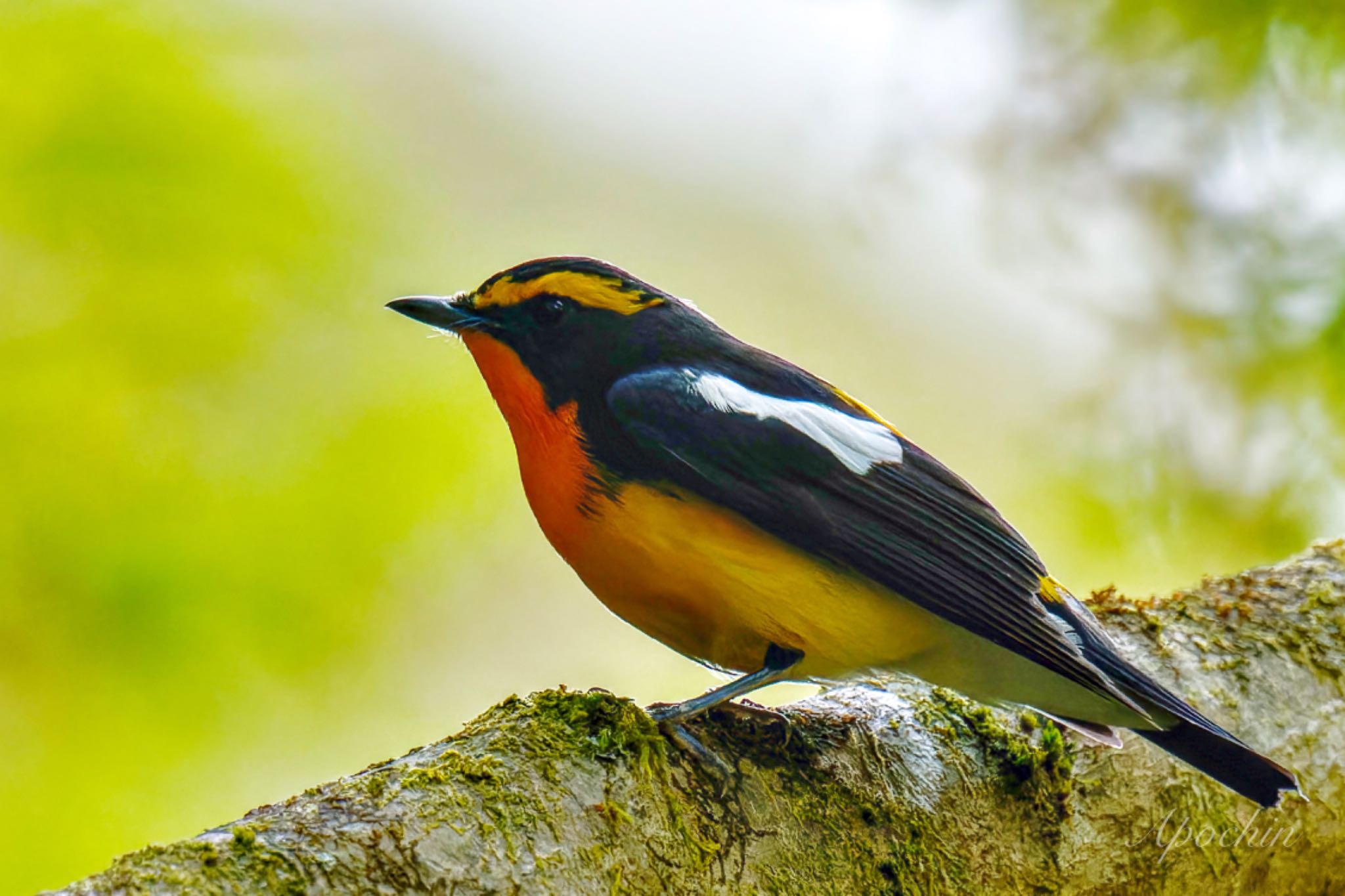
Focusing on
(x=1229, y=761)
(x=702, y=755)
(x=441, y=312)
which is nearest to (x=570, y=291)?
(x=441, y=312)

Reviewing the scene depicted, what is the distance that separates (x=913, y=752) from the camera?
3281 millimetres

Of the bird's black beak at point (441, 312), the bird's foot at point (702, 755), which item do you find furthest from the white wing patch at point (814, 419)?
the bird's foot at point (702, 755)

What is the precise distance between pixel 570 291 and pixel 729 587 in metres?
1.13

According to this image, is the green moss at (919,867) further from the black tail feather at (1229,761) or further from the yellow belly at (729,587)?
the black tail feather at (1229,761)

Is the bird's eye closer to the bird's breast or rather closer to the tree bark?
the bird's breast

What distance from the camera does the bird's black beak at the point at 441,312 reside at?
12.3ft

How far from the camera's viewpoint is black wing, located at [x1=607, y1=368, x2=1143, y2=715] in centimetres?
324

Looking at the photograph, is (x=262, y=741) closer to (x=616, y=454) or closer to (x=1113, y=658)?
(x=616, y=454)

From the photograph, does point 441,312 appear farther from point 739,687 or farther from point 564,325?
point 739,687

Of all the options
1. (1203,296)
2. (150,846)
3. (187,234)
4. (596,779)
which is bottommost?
(150,846)

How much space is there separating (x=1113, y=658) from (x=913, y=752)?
634 mm

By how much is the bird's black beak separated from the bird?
0.80 feet

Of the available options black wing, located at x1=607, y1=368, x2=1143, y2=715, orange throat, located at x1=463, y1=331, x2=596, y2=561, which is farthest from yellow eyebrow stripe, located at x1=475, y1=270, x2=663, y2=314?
black wing, located at x1=607, y1=368, x2=1143, y2=715

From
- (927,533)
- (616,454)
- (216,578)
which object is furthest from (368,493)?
(927,533)
